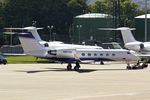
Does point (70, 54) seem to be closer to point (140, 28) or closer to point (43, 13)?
point (140, 28)

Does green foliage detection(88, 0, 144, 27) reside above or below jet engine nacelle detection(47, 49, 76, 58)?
above

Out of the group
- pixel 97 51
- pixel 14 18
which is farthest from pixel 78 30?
pixel 97 51

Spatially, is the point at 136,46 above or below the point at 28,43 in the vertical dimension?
below

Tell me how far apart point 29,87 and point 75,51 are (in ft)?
79.6

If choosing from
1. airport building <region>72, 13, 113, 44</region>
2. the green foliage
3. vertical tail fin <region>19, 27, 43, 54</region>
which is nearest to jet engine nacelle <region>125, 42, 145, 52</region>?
vertical tail fin <region>19, 27, 43, 54</region>

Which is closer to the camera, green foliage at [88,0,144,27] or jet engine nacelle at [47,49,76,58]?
jet engine nacelle at [47,49,76,58]

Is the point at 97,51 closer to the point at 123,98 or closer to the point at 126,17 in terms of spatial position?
the point at 123,98

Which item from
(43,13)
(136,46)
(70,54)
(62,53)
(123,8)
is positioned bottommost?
(136,46)

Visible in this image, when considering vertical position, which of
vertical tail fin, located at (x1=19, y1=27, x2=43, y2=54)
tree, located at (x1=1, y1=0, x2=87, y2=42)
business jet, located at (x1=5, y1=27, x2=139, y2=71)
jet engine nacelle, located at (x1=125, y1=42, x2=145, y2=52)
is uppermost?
tree, located at (x1=1, y1=0, x2=87, y2=42)

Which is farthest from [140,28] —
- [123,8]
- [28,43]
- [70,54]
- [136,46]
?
[123,8]

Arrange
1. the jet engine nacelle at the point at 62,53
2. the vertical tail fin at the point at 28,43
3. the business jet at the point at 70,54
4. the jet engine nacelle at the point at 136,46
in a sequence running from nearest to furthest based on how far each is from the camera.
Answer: the jet engine nacelle at the point at 62,53 < the business jet at the point at 70,54 < the vertical tail fin at the point at 28,43 < the jet engine nacelle at the point at 136,46

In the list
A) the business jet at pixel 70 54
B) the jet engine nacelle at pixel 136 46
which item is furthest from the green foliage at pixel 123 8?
the business jet at pixel 70 54

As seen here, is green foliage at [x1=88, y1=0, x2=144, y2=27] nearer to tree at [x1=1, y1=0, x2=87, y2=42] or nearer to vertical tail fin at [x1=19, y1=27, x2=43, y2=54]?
tree at [x1=1, y1=0, x2=87, y2=42]

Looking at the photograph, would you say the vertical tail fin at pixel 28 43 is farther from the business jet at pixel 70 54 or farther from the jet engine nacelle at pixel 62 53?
the jet engine nacelle at pixel 62 53
